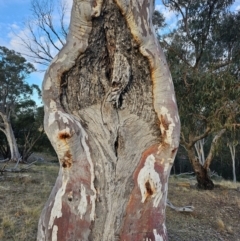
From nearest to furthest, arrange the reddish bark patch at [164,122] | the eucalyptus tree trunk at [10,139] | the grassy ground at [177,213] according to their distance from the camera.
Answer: the reddish bark patch at [164,122], the grassy ground at [177,213], the eucalyptus tree trunk at [10,139]

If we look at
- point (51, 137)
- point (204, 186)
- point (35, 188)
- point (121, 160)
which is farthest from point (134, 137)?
point (204, 186)

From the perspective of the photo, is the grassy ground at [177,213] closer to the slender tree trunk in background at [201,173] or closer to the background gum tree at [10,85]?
the slender tree trunk in background at [201,173]

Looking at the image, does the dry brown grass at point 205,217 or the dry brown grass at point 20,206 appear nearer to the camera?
the dry brown grass at point 20,206

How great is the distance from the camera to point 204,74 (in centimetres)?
777

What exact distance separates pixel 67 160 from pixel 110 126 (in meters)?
0.44

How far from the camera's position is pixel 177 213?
5750 mm

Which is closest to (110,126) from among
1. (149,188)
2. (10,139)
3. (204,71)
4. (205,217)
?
(149,188)

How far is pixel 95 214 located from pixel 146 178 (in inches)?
16.2

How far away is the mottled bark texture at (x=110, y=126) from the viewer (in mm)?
2215

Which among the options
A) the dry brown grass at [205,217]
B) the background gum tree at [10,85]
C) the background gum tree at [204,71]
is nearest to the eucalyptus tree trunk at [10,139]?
the background gum tree at [10,85]

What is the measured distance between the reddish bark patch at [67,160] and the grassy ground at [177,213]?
1.89 metres

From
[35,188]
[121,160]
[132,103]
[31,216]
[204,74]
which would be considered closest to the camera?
[121,160]

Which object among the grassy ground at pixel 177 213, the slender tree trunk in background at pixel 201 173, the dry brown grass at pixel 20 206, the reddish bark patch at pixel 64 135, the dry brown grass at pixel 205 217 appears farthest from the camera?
the slender tree trunk in background at pixel 201 173

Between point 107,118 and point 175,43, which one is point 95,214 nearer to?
point 107,118
